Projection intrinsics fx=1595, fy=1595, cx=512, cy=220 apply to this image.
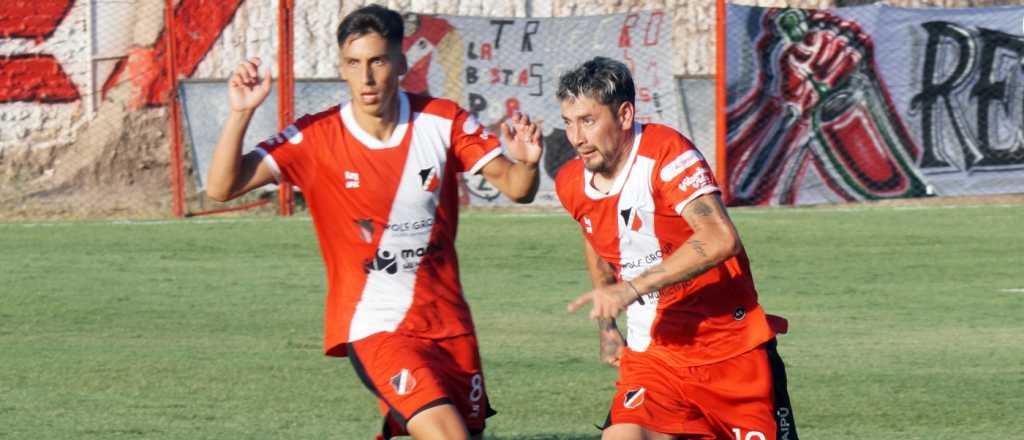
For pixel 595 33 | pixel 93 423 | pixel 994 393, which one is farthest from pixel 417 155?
pixel 595 33

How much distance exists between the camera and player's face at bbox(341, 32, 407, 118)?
5.79 metres

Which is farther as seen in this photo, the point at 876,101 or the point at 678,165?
the point at 876,101

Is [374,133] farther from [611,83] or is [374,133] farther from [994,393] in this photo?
[994,393]

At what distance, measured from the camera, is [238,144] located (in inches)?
224

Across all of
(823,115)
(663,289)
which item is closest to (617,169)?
(663,289)

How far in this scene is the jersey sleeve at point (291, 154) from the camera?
593cm

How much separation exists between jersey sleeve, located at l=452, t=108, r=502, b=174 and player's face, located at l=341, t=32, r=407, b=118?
11.2 inches

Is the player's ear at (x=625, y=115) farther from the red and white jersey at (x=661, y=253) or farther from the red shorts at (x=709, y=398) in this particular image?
the red shorts at (x=709, y=398)

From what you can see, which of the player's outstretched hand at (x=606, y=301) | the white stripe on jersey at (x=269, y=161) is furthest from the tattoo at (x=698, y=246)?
the white stripe on jersey at (x=269, y=161)

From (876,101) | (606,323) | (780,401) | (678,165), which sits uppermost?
(678,165)

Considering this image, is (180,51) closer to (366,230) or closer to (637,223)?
(366,230)

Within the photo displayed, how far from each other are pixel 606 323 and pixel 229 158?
156 cm

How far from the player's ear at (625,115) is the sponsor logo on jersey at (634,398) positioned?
3.11 feet

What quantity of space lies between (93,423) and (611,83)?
3492 millimetres
